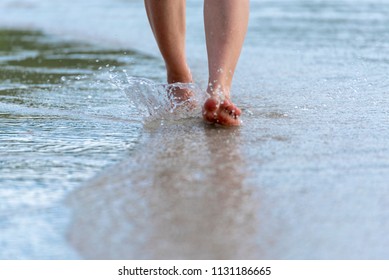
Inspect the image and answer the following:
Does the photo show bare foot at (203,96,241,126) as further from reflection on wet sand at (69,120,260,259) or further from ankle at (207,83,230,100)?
reflection on wet sand at (69,120,260,259)

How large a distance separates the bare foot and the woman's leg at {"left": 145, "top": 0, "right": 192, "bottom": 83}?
0.56 meters

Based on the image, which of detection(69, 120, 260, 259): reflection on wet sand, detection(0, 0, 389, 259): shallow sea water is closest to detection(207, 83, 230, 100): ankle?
detection(0, 0, 389, 259): shallow sea water

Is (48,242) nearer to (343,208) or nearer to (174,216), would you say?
(174,216)

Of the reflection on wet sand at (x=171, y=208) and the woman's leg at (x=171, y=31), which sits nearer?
the reflection on wet sand at (x=171, y=208)

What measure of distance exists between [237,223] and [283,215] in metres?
0.11

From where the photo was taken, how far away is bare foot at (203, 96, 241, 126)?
263 cm

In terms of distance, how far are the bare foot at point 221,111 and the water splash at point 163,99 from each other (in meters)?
0.22

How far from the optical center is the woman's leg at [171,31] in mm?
3117

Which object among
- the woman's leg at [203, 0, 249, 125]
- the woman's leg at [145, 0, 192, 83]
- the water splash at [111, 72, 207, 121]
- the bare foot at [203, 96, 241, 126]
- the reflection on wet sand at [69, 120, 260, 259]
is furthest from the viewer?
the woman's leg at [145, 0, 192, 83]

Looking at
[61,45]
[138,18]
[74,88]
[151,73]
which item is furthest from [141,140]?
[138,18]

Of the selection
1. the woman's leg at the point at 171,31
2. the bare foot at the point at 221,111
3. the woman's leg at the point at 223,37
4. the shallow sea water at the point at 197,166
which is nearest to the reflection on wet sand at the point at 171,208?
the shallow sea water at the point at 197,166

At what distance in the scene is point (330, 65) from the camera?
13.5ft

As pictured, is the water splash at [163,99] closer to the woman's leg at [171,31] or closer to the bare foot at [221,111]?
the woman's leg at [171,31]

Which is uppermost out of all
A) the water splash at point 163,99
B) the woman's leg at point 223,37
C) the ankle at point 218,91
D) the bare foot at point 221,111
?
the woman's leg at point 223,37
